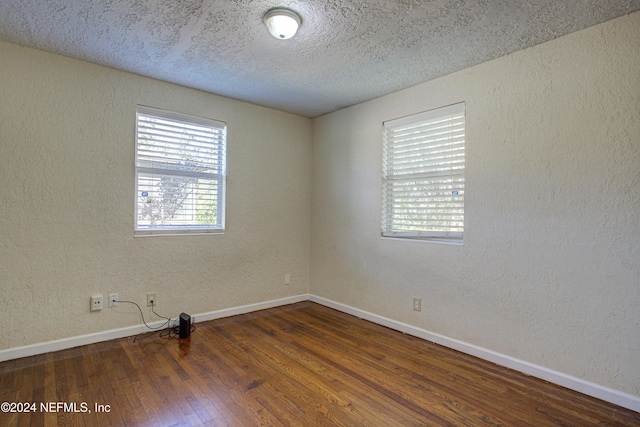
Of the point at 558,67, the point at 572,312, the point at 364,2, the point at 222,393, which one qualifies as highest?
the point at 364,2

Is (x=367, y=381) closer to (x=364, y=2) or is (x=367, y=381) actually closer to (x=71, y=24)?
(x=364, y=2)

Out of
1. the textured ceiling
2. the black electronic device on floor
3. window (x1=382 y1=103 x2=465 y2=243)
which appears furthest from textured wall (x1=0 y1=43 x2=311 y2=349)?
window (x1=382 y1=103 x2=465 y2=243)

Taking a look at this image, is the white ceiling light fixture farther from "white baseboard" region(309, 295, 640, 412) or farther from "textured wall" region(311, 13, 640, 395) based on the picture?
"white baseboard" region(309, 295, 640, 412)

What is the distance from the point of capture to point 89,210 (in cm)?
279

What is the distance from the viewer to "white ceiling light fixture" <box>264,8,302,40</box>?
201cm

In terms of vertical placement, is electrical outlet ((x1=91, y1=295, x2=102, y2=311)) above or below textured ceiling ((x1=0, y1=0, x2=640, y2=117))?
below

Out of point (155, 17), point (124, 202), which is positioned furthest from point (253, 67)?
point (124, 202)

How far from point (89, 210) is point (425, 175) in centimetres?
297

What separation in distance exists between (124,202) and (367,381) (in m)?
2.51

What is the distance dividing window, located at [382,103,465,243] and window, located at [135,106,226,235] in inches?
70.5

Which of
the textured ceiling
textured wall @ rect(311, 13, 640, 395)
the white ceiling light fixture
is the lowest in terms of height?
textured wall @ rect(311, 13, 640, 395)

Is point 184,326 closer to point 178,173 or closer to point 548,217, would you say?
point 178,173

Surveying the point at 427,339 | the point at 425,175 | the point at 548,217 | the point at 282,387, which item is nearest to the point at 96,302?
the point at 282,387

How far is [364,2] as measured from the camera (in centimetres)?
194
